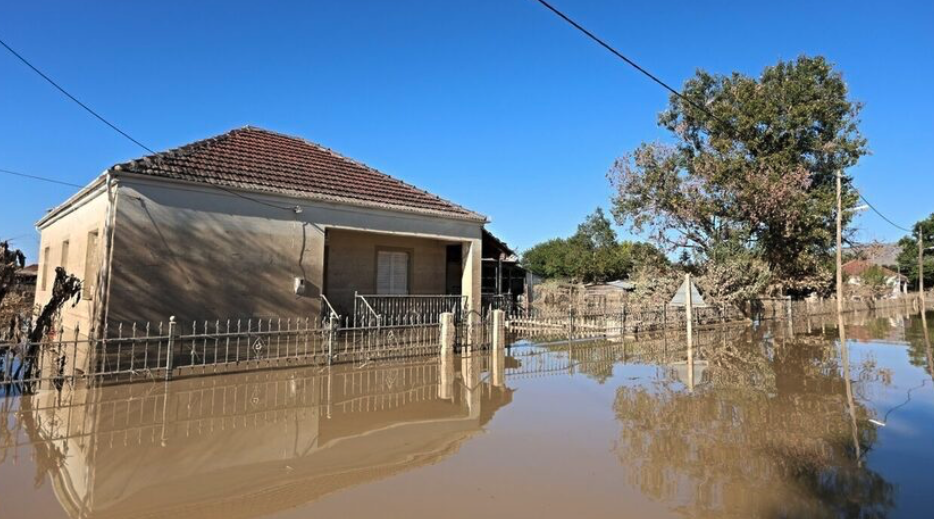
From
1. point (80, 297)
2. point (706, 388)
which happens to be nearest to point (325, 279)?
point (80, 297)

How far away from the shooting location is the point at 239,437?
6199 mm

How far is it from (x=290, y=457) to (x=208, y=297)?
19.8ft

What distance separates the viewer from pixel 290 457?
556cm

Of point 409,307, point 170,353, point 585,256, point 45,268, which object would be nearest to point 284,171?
point 409,307

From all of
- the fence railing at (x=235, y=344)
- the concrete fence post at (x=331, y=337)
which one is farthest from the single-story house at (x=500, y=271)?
the concrete fence post at (x=331, y=337)

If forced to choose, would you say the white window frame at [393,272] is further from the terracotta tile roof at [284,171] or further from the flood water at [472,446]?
the flood water at [472,446]

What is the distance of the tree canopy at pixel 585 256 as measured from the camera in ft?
165

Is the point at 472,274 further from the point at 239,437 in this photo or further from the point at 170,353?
the point at 239,437

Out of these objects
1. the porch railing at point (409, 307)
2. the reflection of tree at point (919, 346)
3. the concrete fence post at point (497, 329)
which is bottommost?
the reflection of tree at point (919, 346)

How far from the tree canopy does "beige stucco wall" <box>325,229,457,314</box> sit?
29598 mm

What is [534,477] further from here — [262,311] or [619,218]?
[619,218]

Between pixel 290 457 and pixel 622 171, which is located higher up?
pixel 622 171

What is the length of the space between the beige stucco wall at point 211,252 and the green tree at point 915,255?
192 ft

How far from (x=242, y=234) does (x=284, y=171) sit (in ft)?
8.17
